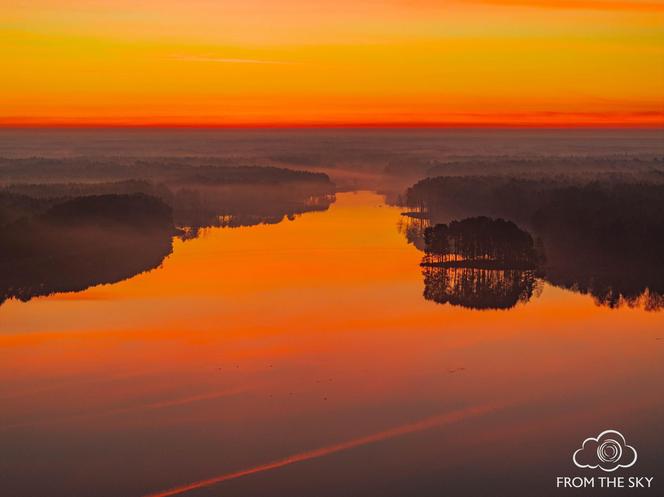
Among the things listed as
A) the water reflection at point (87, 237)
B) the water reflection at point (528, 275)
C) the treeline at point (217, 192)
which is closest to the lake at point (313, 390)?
the water reflection at point (528, 275)

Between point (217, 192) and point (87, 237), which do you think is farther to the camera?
point (217, 192)

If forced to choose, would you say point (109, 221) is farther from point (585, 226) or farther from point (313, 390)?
point (313, 390)

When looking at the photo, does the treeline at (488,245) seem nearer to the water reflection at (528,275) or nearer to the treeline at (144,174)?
the water reflection at (528,275)

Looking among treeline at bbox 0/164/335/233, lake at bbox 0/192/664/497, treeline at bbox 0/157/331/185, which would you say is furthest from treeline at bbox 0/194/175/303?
treeline at bbox 0/157/331/185

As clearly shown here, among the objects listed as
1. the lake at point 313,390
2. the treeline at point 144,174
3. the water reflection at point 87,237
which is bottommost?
the lake at point 313,390

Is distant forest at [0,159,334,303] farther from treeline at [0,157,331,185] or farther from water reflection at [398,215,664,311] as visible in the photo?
water reflection at [398,215,664,311]

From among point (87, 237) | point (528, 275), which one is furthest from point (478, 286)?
point (87, 237)

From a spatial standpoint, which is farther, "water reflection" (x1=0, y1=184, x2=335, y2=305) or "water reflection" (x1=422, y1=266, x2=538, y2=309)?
"water reflection" (x1=0, y1=184, x2=335, y2=305)

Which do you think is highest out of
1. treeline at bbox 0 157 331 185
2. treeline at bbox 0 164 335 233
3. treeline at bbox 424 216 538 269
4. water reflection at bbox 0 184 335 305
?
treeline at bbox 0 157 331 185

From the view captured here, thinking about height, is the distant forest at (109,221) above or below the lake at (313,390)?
above
